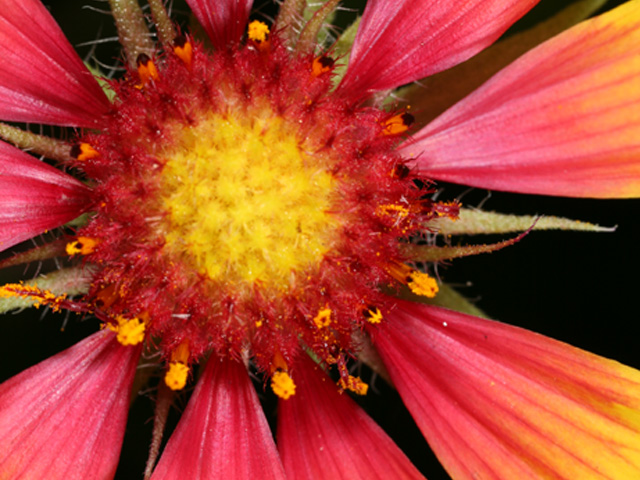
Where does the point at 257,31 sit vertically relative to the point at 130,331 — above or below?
above

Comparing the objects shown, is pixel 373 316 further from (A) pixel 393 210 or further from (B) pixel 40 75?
(B) pixel 40 75

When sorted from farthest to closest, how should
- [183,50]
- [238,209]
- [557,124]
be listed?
[557,124] < [183,50] < [238,209]

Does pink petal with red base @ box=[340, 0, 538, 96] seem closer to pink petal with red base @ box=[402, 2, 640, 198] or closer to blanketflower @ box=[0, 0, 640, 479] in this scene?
blanketflower @ box=[0, 0, 640, 479]

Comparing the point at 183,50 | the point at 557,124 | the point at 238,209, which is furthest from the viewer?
the point at 557,124

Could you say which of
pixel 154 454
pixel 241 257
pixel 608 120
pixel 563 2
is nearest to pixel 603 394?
pixel 608 120

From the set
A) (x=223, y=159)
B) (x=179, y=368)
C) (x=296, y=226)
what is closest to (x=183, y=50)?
(x=223, y=159)

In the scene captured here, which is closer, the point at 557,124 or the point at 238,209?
the point at 238,209

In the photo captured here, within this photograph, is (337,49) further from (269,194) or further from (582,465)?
(582,465)

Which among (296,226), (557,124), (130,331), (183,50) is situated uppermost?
(183,50)
